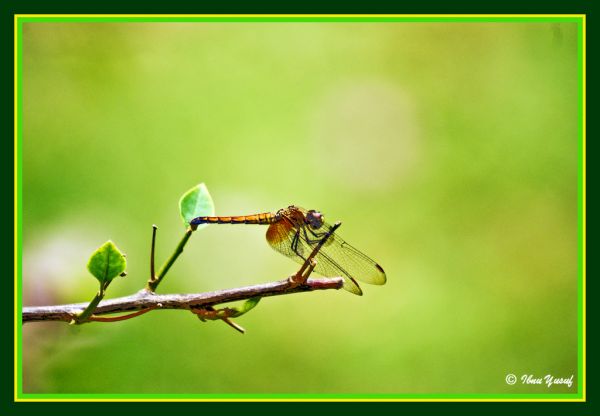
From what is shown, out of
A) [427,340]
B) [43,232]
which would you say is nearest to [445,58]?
[427,340]

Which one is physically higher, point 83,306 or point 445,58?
point 445,58

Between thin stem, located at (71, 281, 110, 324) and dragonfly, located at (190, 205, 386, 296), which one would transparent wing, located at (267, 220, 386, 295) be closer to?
dragonfly, located at (190, 205, 386, 296)

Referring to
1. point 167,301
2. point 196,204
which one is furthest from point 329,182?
point 167,301

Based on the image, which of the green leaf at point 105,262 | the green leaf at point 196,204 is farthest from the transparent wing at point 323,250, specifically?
the green leaf at point 105,262

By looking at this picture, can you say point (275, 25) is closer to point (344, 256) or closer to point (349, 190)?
point (349, 190)

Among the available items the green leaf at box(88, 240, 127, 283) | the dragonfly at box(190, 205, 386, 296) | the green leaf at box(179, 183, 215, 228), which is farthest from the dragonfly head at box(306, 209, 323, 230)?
the green leaf at box(88, 240, 127, 283)

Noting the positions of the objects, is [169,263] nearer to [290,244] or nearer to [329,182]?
[290,244]

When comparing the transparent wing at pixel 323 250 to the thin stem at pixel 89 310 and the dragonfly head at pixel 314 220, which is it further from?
the thin stem at pixel 89 310
